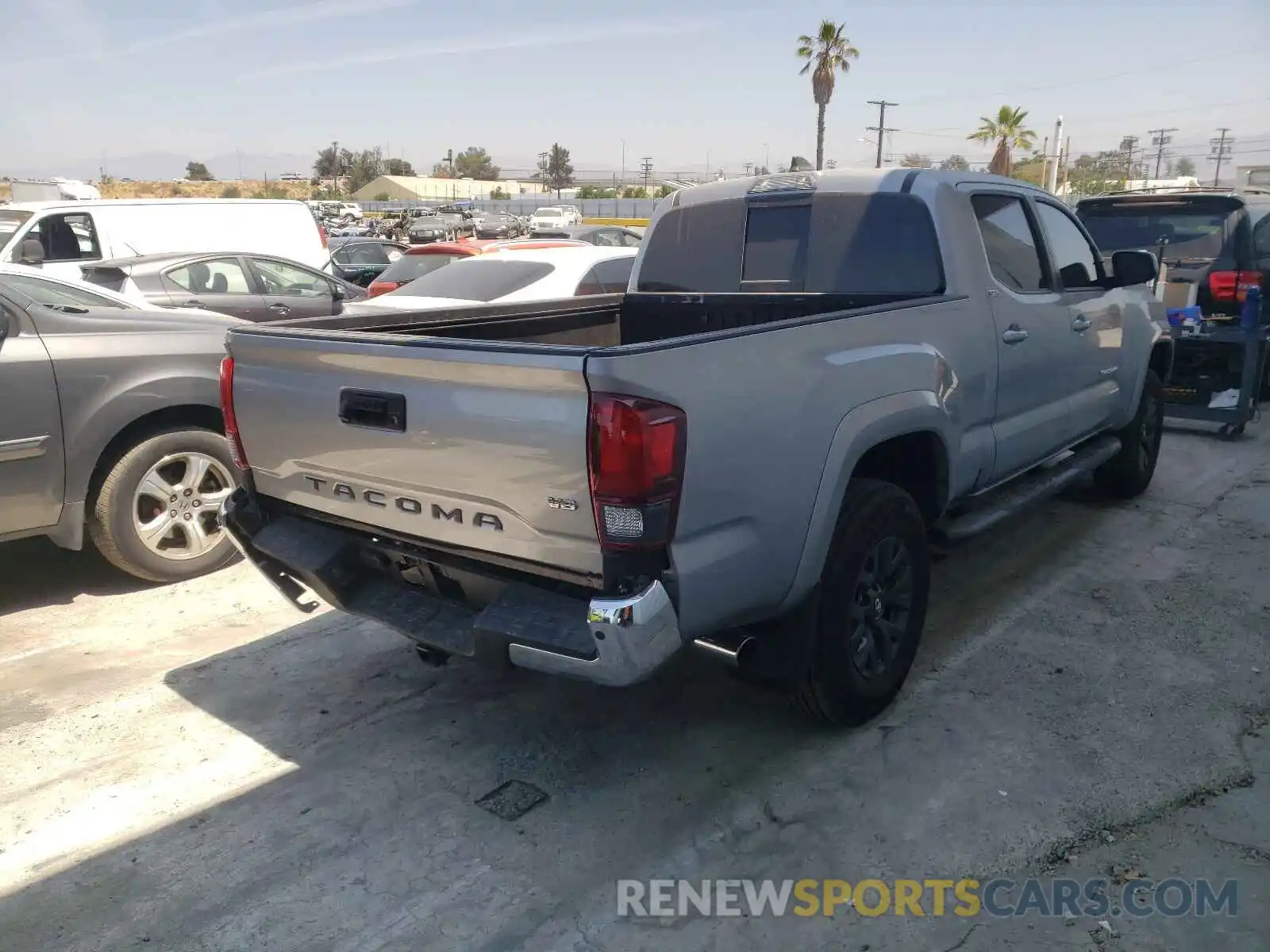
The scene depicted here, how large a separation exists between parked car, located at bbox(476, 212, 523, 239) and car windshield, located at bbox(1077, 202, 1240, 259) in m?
29.3

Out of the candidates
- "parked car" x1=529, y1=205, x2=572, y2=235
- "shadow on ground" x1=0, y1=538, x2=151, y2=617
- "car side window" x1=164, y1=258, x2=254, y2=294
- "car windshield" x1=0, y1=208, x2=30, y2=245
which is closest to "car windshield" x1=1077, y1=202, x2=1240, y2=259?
"shadow on ground" x1=0, y1=538, x2=151, y2=617

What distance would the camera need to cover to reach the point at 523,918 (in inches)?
108

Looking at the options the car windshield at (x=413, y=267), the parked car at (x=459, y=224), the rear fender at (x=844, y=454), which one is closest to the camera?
the rear fender at (x=844, y=454)

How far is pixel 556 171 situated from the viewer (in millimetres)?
106438

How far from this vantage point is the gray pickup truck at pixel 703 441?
2666 mm

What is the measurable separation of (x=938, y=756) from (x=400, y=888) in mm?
1848

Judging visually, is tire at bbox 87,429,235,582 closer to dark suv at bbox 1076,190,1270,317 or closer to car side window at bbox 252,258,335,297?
car side window at bbox 252,258,335,297

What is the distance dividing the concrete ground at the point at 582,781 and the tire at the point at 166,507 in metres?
0.29

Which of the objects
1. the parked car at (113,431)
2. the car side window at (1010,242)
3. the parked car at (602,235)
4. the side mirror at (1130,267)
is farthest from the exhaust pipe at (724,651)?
the parked car at (602,235)

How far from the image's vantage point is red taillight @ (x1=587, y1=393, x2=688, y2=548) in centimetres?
256

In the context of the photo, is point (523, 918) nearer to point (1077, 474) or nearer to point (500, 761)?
point (500, 761)

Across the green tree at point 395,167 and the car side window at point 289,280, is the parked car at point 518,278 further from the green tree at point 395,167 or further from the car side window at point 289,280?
the green tree at point 395,167

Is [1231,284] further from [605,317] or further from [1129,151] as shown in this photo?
[1129,151]

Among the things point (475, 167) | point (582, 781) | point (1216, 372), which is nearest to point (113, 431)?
point (582, 781)
